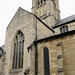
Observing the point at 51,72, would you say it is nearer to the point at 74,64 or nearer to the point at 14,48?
the point at 74,64

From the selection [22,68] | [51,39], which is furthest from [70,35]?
[22,68]

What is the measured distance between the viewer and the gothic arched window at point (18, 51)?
11.5m

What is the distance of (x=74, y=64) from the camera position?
756 centimetres

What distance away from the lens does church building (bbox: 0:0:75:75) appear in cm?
811

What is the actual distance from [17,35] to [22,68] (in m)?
4.75

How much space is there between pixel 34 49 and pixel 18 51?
10.5ft

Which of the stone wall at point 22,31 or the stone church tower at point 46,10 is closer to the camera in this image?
the stone wall at point 22,31

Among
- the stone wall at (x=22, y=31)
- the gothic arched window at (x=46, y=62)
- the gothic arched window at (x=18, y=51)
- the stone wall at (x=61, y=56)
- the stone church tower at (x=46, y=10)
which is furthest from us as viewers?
the stone church tower at (x=46, y=10)

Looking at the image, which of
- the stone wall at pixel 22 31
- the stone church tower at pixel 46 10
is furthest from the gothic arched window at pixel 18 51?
the stone church tower at pixel 46 10

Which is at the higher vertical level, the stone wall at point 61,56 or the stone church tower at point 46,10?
the stone church tower at point 46,10

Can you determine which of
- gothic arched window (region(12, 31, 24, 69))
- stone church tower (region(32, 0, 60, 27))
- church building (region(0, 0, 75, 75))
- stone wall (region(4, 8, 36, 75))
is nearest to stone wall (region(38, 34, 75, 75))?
church building (region(0, 0, 75, 75))

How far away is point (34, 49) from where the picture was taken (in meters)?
9.95

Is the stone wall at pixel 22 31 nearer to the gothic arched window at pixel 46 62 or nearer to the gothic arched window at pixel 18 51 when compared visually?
the gothic arched window at pixel 18 51

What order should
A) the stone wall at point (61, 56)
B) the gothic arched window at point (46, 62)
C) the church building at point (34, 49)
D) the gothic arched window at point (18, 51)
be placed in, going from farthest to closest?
the gothic arched window at point (18, 51) < the gothic arched window at point (46, 62) < the church building at point (34, 49) < the stone wall at point (61, 56)
